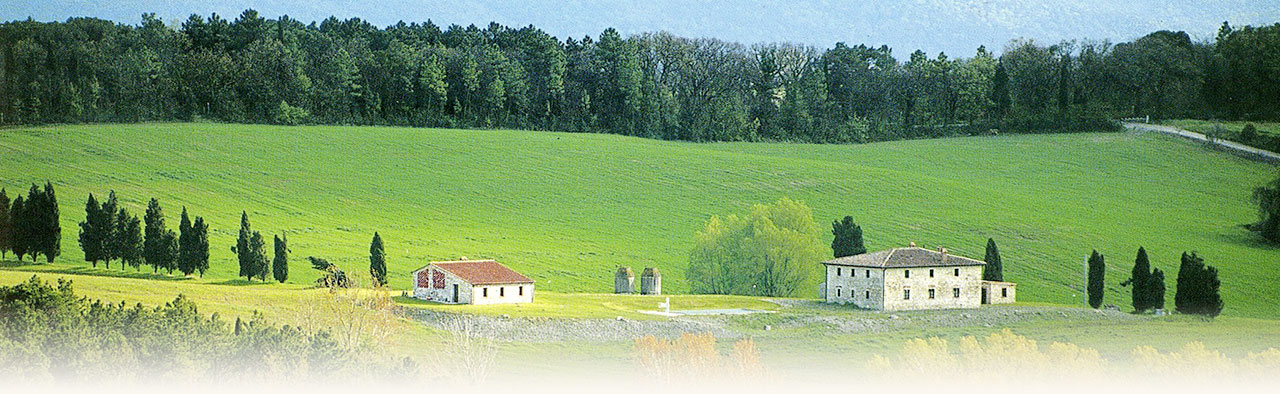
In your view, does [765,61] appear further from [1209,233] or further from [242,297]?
[242,297]

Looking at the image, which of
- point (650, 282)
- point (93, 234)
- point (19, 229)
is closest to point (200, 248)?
point (93, 234)

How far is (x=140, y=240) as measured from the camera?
14297 mm

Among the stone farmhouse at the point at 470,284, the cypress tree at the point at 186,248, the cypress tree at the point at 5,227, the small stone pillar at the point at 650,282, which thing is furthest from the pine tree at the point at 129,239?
the small stone pillar at the point at 650,282

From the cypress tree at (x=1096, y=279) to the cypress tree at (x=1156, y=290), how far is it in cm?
64

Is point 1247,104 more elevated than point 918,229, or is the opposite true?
point 1247,104

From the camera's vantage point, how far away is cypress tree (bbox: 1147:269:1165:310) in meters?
16.7

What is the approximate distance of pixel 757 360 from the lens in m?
12.9

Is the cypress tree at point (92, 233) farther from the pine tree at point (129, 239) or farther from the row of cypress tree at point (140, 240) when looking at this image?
the pine tree at point (129, 239)

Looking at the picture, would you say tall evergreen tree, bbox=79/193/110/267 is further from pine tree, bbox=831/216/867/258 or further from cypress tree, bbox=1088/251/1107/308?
cypress tree, bbox=1088/251/1107/308

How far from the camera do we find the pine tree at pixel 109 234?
14000 mm

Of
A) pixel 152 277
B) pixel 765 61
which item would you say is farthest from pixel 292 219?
pixel 765 61

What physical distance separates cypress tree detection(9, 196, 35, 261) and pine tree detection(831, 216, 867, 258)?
33.1 feet

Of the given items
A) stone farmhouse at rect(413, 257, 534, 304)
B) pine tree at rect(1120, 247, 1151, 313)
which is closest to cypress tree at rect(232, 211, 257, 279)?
stone farmhouse at rect(413, 257, 534, 304)

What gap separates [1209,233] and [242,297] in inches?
512
